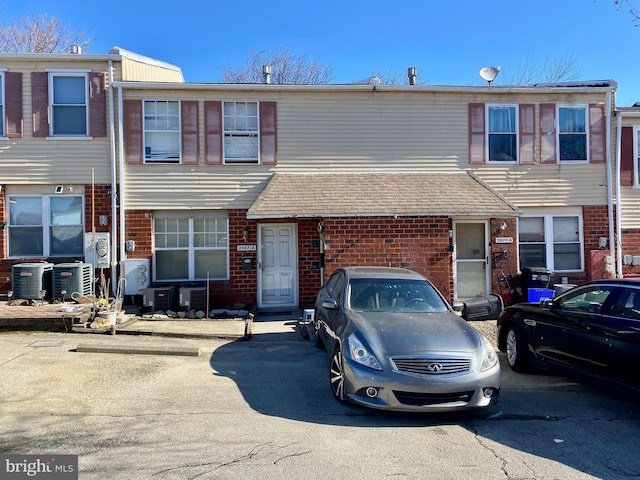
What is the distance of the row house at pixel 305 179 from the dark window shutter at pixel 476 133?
0.10 ft

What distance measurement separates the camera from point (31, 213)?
11141 mm

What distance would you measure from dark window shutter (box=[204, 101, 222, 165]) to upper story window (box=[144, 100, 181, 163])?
0.70 m

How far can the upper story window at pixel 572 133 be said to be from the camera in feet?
40.0

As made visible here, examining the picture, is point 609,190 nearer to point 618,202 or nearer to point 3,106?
point 618,202

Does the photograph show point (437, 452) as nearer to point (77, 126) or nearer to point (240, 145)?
point (240, 145)

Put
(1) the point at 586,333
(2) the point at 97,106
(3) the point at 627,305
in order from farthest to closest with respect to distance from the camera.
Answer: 1. (2) the point at 97,106
2. (1) the point at 586,333
3. (3) the point at 627,305

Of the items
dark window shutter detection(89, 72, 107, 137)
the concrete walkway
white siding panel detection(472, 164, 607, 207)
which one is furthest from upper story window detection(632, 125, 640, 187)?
dark window shutter detection(89, 72, 107, 137)

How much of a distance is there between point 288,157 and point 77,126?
5171 millimetres

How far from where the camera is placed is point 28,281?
10.0m

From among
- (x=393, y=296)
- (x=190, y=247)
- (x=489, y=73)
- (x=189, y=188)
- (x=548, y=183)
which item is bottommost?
(x=393, y=296)

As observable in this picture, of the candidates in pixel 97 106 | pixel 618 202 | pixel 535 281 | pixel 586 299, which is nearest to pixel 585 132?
pixel 618 202

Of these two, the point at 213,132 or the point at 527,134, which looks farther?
the point at 527,134

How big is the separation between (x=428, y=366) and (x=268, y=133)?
8337 mm

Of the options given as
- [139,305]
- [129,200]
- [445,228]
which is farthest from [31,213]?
[445,228]
